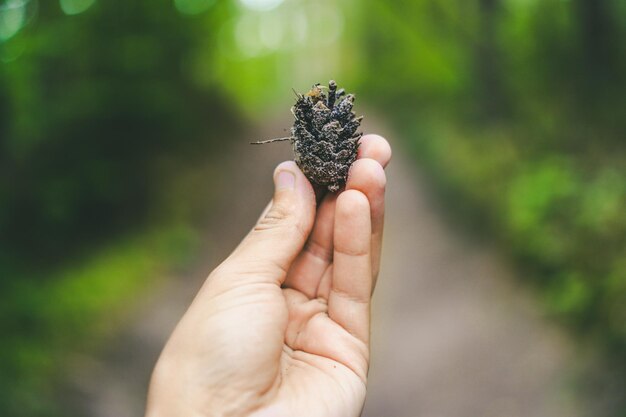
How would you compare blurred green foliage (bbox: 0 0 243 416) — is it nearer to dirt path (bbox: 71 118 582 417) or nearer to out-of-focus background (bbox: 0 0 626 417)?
out-of-focus background (bbox: 0 0 626 417)

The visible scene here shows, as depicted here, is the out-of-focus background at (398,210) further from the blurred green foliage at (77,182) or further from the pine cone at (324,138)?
the pine cone at (324,138)

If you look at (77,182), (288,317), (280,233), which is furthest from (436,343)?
(77,182)

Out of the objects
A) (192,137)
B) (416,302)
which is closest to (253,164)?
(192,137)

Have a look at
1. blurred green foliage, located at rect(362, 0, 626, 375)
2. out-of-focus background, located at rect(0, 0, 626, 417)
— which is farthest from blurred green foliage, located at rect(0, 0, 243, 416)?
blurred green foliage, located at rect(362, 0, 626, 375)

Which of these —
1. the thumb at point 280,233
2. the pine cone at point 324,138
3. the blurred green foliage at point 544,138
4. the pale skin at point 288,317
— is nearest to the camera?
the pale skin at point 288,317

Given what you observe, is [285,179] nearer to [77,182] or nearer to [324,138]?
[324,138]

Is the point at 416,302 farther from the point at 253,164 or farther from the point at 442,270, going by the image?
the point at 253,164

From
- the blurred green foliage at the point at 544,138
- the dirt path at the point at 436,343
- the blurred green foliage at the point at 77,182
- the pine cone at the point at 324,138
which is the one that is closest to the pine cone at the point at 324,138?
the pine cone at the point at 324,138
